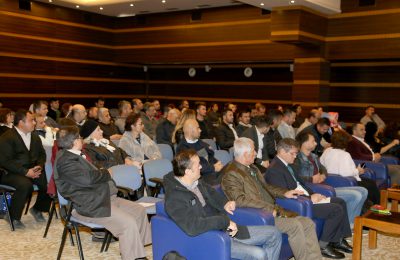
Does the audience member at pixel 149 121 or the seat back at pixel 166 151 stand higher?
the audience member at pixel 149 121

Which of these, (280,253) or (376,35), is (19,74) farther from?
(280,253)

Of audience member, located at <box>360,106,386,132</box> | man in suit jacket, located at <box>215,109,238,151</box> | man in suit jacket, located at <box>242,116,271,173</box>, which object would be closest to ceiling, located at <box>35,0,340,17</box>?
audience member, located at <box>360,106,386,132</box>

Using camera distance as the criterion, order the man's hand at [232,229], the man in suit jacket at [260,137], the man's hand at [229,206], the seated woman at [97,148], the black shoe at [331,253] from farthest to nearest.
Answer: the man in suit jacket at [260,137] < the seated woman at [97,148] < the black shoe at [331,253] < the man's hand at [229,206] < the man's hand at [232,229]

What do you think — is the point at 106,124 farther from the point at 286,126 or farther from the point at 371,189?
the point at 371,189

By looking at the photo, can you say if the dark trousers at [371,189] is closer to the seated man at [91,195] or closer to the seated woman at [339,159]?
the seated woman at [339,159]

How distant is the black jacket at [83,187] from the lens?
3.87 metres

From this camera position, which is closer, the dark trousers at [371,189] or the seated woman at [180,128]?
the dark trousers at [371,189]

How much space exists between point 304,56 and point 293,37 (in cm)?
115

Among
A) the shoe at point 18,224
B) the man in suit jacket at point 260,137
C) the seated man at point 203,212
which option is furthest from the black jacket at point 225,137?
the seated man at point 203,212

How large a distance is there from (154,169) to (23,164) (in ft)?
5.33

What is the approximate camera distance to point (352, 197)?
16.7 feet

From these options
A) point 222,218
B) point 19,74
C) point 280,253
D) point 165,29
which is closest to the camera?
point 222,218

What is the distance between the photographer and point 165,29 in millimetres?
13766

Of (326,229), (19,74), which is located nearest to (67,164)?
→ (326,229)
